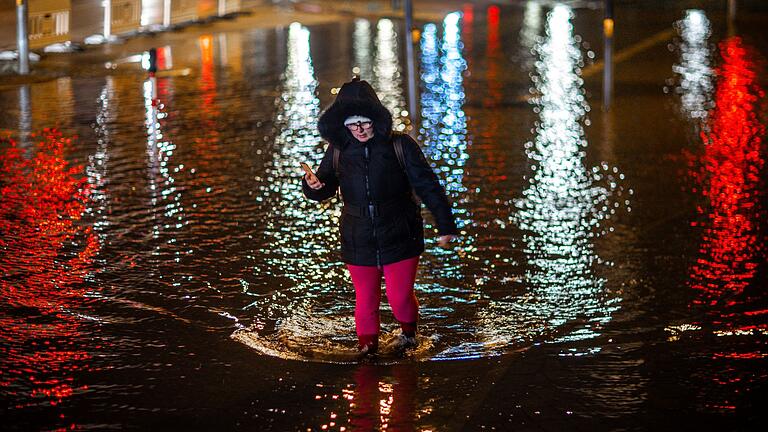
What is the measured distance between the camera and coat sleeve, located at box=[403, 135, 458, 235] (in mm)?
6582

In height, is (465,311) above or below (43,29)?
below

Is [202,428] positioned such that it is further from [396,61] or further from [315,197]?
Answer: [396,61]

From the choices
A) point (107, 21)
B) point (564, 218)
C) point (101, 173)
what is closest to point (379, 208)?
point (564, 218)

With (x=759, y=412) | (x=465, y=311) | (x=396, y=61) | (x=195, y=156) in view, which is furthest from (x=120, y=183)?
(x=396, y=61)

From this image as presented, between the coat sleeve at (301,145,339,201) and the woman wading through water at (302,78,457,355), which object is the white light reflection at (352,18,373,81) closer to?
the coat sleeve at (301,145,339,201)

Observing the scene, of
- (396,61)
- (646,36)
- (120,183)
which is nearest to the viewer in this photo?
(120,183)

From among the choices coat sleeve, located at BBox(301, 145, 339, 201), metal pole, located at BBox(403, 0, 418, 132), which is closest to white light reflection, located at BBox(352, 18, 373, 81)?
metal pole, located at BBox(403, 0, 418, 132)

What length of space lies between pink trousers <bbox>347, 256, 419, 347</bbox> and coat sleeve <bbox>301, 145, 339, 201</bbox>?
1.40 ft

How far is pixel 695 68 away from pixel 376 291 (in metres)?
Result: 14.4

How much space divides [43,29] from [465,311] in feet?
54.5

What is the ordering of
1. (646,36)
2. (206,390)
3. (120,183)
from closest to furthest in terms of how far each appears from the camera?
(206,390) → (120,183) → (646,36)

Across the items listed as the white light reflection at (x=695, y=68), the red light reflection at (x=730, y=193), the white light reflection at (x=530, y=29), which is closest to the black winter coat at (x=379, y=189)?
the red light reflection at (x=730, y=193)

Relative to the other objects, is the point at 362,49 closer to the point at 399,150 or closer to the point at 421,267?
the point at 421,267

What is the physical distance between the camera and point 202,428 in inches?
227
